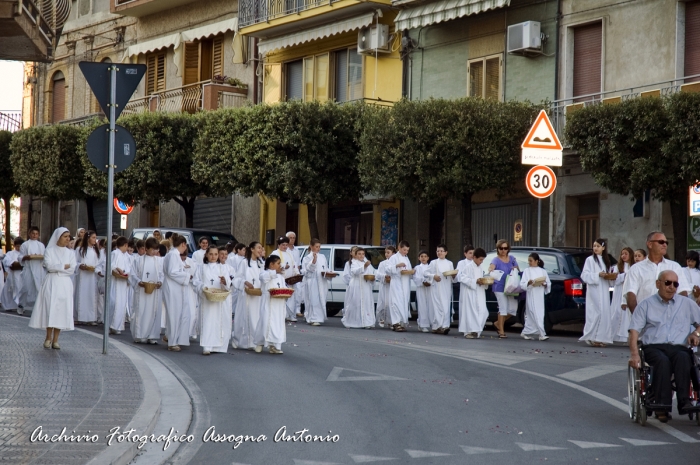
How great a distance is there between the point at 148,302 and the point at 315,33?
60.9 feet

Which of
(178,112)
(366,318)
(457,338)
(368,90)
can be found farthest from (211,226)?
(457,338)

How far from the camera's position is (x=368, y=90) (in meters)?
33.7

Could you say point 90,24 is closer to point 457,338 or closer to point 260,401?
point 457,338

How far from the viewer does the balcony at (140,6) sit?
133 ft

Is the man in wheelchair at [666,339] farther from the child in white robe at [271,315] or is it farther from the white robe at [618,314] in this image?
the white robe at [618,314]

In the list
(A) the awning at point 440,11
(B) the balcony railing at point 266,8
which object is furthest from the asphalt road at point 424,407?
(B) the balcony railing at point 266,8

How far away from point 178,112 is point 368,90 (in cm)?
780

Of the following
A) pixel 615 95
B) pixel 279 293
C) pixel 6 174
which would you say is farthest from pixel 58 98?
pixel 279 293

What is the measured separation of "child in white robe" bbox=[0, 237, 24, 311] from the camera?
24.8 m

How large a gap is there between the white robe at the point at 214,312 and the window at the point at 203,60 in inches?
953

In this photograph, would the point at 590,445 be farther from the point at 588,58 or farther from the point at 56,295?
the point at 588,58

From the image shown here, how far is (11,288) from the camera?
2498 centimetres

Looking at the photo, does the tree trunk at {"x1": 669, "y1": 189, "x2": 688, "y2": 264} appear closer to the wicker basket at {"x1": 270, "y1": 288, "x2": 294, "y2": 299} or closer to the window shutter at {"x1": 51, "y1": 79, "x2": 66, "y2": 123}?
the wicker basket at {"x1": 270, "y1": 288, "x2": 294, "y2": 299}

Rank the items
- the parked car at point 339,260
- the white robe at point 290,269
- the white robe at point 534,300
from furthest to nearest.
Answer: the parked car at point 339,260, the white robe at point 290,269, the white robe at point 534,300
